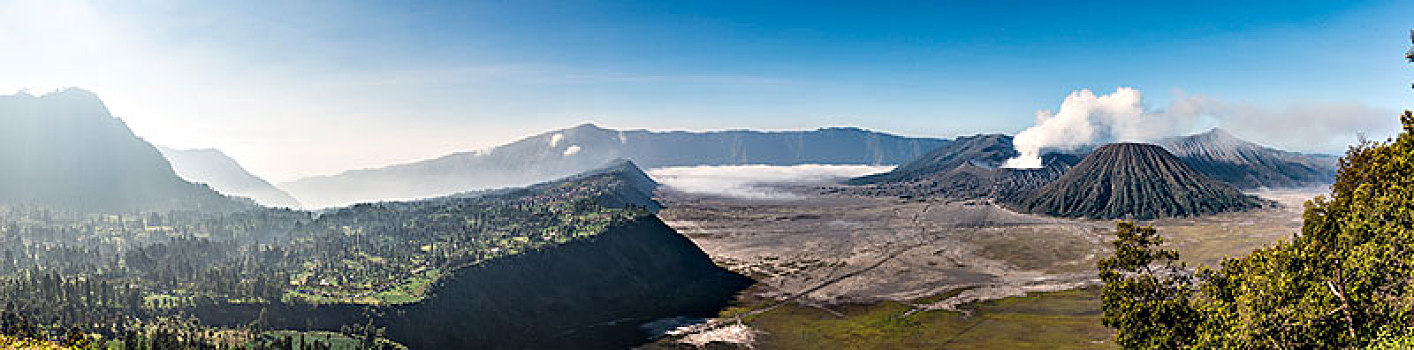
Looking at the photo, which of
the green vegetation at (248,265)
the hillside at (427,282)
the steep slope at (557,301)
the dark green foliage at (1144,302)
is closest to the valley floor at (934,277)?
the steep slope at (557,301)

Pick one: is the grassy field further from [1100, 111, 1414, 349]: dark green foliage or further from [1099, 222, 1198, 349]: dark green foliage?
[1100, 111, 1414, 349]: dark green foliage

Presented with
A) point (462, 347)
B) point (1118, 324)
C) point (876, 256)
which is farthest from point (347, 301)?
point (876, 256)

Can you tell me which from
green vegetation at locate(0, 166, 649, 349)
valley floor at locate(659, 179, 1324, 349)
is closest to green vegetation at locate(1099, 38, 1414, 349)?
valley floor at locate(659, 179, 1324, 349)

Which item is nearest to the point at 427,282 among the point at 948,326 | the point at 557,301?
the point at 557,301

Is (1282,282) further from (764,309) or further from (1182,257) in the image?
(1182,257)

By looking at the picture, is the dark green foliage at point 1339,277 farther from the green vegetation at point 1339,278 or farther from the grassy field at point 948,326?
the grassy field at point 948,326

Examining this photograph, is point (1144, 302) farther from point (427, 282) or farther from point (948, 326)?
point (427, 282)
